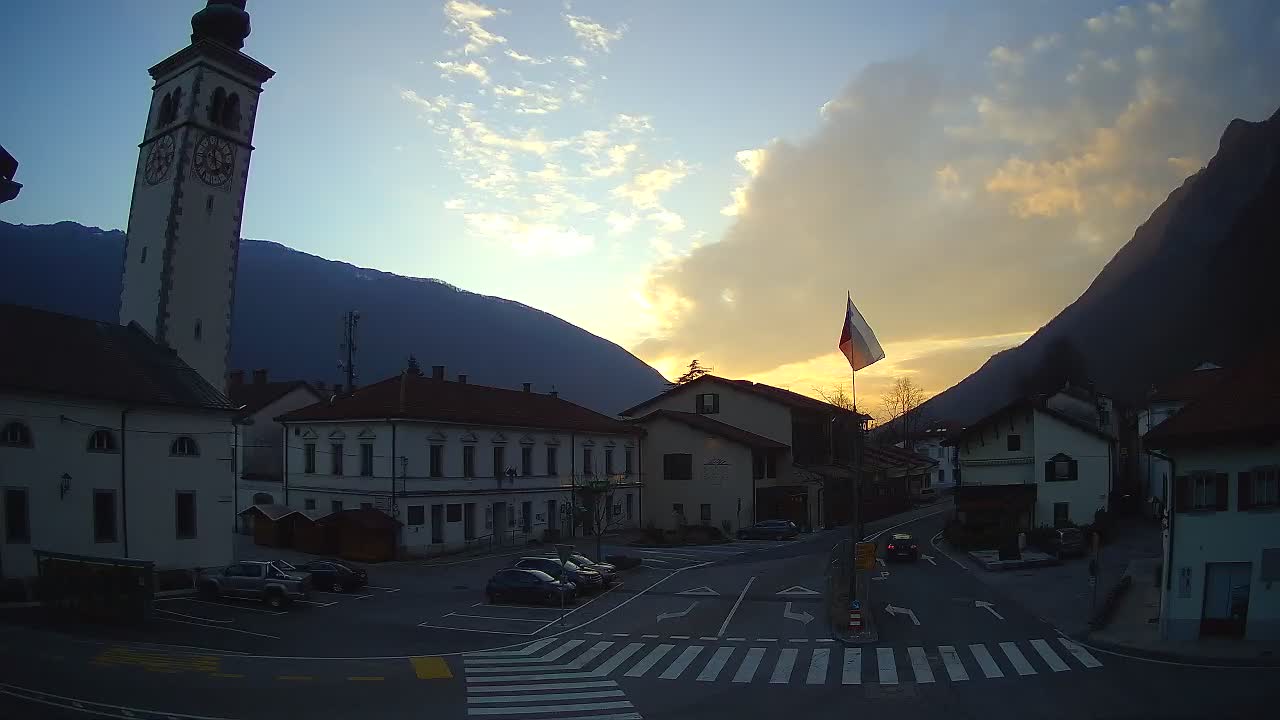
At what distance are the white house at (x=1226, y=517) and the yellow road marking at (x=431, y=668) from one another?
2007cm

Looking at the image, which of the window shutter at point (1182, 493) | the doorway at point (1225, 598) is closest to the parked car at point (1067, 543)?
the window shutter at point (1182, 493)

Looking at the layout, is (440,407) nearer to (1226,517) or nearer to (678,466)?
(678,466)

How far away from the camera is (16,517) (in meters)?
29.8

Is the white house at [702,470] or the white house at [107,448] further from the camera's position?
the white house at [702,470]

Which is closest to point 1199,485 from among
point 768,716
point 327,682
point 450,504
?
point 768,716

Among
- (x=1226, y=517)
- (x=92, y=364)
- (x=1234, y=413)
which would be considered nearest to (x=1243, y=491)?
(x=1226, y=517)

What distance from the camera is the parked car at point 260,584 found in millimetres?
30859

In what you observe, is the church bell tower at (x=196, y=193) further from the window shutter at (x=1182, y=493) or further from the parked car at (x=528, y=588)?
the window shutter at (x=1182, y=493)

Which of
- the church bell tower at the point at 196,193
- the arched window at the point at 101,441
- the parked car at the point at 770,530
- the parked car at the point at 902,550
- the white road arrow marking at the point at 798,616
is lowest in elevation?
the parked car at the point at 770,530

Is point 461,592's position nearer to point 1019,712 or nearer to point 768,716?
point 768,716

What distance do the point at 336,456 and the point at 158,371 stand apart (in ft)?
42.3

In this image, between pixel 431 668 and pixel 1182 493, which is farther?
pixel 1182 493

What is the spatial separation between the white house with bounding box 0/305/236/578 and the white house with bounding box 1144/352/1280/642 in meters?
36.1

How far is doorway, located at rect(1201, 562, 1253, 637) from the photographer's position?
23.3 m
